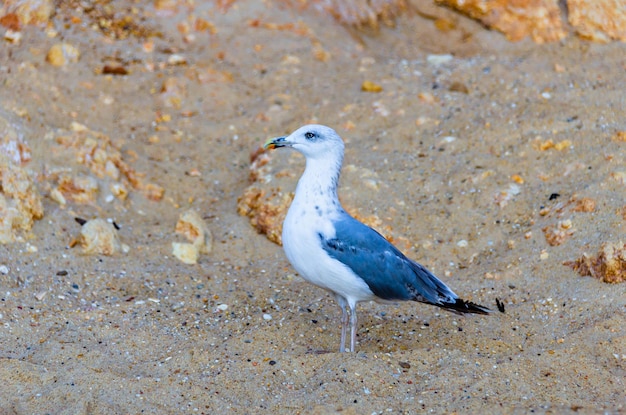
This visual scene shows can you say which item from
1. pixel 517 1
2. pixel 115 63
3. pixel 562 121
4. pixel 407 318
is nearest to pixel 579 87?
pixel 562 121

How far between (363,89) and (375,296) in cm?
342

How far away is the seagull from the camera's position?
4828mm

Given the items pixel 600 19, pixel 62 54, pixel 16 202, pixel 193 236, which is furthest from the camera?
pixel 600 19

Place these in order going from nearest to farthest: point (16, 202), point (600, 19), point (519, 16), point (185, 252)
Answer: point (16, 202) < point (185, 252) < point (600, 19) < point (519, 16)

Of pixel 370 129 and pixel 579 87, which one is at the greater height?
pixel 579 87

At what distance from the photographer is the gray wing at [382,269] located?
4848 millimetres

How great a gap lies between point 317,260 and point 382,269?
41cm

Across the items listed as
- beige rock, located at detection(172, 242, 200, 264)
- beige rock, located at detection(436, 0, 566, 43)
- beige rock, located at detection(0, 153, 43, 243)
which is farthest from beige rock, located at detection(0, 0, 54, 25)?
beige rock, located at detection(436, 0, 566, 43)

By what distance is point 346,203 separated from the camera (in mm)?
6488

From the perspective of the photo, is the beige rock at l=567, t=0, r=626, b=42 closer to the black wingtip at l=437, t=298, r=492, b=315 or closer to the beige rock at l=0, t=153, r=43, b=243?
the black wingtip at l=437, t=298, r=492, b=315

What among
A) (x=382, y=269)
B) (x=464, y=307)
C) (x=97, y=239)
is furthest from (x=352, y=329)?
(x=97, y=239)

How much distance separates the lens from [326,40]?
344 inches

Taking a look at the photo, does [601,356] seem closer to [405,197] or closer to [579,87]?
[405,197]

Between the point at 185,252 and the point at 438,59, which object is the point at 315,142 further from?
the point at 438,59
